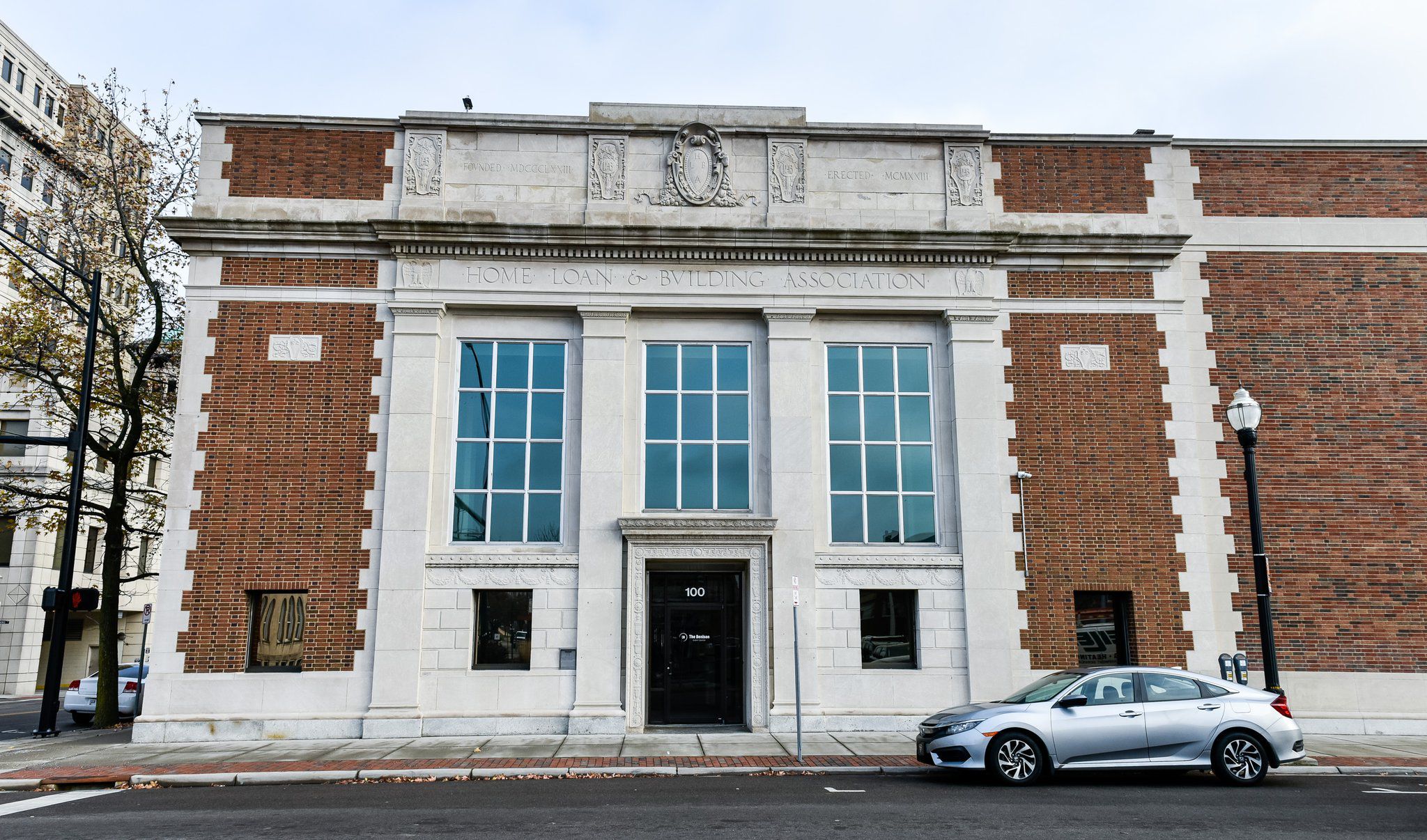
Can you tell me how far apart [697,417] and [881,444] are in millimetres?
3354

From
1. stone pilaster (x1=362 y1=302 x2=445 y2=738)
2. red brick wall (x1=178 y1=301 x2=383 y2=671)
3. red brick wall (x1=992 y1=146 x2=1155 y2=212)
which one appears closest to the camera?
stone pilaster (x1=362 y1=302 x2=445 y2=738)

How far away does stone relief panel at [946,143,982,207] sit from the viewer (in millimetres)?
18094

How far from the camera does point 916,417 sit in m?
17.7

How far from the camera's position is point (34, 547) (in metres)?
37.7

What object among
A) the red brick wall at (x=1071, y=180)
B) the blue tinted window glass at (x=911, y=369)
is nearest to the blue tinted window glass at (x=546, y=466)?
the blue tinted window glass at (x=911, y=369)

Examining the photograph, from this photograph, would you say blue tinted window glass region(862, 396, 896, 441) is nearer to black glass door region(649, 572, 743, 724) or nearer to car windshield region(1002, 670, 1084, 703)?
black glass door region(649, 572, 743, 724)

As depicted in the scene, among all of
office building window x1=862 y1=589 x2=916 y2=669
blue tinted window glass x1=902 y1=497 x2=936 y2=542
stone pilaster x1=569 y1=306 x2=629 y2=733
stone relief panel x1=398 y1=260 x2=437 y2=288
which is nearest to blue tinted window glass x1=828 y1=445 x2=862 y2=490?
blue tinted window glass x1=902 y1=497 x2=936 y2=542

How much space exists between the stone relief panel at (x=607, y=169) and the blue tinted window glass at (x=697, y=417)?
12.8ft

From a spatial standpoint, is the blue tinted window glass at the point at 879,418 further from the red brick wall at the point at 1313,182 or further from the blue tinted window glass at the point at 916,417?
the red brick wall at the point at 1313,182

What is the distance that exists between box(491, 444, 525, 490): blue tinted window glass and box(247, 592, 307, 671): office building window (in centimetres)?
371

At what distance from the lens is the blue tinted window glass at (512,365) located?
17.4 meters

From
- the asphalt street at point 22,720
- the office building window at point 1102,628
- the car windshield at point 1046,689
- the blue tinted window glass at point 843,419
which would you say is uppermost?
the blue tinted window glass at point 843,419

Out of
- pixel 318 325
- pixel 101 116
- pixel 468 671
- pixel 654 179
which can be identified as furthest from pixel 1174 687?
pixel 101 116

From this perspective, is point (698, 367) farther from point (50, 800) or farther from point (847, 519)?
point (50, 800)
